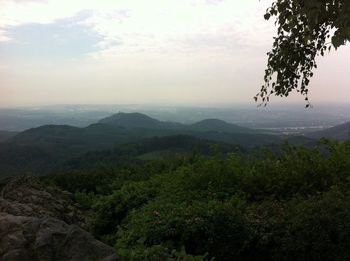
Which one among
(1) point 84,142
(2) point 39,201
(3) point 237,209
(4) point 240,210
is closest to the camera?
(3) point 237,209

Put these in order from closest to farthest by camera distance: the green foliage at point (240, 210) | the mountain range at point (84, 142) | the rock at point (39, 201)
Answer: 1. the green foliage at point (240, 210)
2. the rock at point (39, 201)
3. the mountain range at point (84, 142)

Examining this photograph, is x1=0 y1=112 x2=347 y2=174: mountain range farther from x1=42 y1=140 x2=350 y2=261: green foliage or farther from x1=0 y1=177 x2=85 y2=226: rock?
x1=42 y1=140 x2=350 y2=261: green foliage

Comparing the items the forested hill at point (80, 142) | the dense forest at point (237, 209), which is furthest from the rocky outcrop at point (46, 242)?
the forested hill at point (80, 142)

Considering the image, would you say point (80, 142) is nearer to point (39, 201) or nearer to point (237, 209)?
point (39, 201)

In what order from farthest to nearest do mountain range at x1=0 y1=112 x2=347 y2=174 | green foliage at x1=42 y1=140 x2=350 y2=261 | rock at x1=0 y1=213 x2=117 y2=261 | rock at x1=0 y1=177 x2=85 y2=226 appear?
1. mountain range at x1=0 y1=112 x2=347 y2=174
2. rock at x1=0 y1=177 x2=85 y2=226
3. green foliage at x1=42 y1=140 x2=350 y2=261
4. rock at x1=0 y1=213 x2=117 y2=261

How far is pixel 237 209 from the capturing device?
273 inches

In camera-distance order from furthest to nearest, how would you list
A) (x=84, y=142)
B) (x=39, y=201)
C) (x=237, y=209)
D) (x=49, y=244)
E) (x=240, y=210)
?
(x=84, y=142)
(x=39, y=201)
(x=240, y=210)
(x=237, y=209)
(x=49, y=244)

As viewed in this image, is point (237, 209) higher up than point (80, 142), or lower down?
higher up

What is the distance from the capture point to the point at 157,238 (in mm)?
6441

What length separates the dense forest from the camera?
6039 mm

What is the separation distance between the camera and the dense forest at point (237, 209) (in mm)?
6039

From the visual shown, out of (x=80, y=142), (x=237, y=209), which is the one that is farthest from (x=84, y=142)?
(x=237, y=209)

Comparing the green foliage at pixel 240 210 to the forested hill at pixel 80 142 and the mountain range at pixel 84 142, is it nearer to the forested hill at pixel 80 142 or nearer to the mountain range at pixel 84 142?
the mountain range at pixel 84 142

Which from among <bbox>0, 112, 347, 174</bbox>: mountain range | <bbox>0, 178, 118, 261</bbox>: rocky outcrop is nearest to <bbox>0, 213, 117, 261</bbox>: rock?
<bbox>0, 178, 118, 261</bbox>: rocky outcrop
